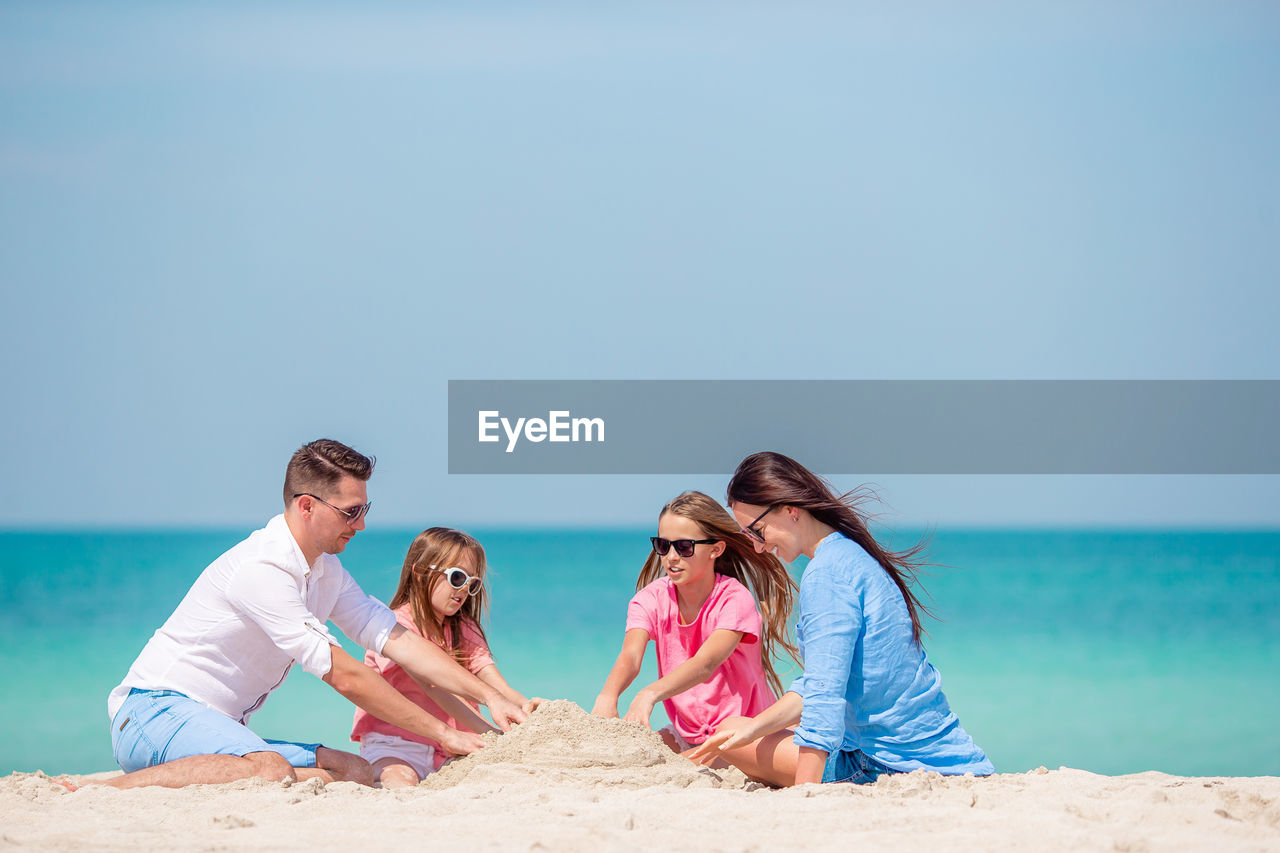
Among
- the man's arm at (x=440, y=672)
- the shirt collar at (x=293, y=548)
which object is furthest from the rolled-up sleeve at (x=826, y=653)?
the shirt collar at (x=293, y=548)

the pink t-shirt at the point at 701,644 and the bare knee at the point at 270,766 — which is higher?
the pink t-shirt at the point at 701,644

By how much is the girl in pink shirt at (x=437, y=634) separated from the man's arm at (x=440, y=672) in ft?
0.52

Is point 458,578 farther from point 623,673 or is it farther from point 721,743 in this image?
point 721,743

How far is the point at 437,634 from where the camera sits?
5.57 m

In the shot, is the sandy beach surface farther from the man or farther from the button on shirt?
the button on shirt

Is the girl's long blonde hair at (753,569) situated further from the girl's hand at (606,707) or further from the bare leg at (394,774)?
the bare leg at (394,774)

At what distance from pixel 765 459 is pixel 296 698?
26.1ft

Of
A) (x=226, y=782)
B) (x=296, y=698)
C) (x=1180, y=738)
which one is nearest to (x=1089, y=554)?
(x=1180, y=738)

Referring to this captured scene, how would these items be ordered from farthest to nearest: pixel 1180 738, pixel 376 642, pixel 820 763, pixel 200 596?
pixel 1180 738 < pixel 376 642 < pixel 200 596 < pixel 820 763

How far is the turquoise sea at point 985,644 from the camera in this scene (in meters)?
9.47

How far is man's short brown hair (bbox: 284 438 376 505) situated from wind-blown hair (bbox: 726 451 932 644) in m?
1.71

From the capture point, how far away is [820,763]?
13.6 ft

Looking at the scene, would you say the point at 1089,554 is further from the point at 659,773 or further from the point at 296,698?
the point at 659,773

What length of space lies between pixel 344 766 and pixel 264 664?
0.59m
